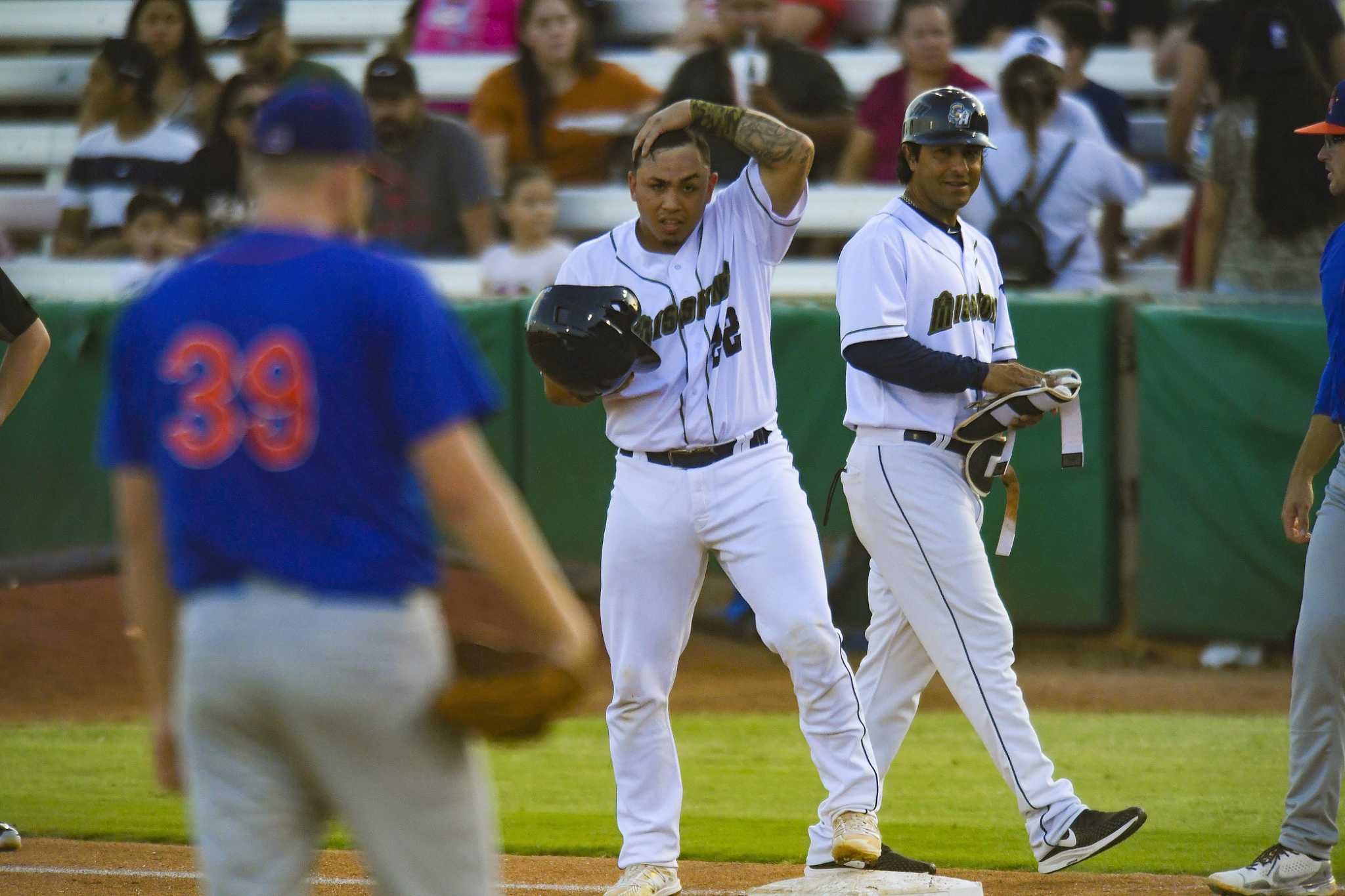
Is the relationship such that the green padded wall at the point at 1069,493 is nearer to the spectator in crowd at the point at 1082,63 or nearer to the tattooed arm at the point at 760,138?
the spectator in crowd at the point at 1082,63

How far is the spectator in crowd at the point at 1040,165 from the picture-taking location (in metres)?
8.90

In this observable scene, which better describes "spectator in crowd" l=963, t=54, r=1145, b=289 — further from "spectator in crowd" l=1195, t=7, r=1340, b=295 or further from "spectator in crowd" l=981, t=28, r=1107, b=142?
"spectator in crowd" l=1195, t=7, r=1340, b=295

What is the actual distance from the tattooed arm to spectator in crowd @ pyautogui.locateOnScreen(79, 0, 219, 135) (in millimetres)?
6767

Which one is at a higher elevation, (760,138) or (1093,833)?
(760,138)

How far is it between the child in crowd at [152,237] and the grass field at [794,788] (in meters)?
3.03

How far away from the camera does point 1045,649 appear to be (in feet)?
31.2

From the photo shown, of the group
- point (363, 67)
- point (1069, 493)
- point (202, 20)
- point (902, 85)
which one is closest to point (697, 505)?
point (1069, 493)

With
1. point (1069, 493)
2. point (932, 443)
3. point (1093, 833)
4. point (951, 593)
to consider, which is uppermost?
point (932, 443)

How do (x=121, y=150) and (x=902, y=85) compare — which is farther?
(x=121, y=150)

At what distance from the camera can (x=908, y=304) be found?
5.10m

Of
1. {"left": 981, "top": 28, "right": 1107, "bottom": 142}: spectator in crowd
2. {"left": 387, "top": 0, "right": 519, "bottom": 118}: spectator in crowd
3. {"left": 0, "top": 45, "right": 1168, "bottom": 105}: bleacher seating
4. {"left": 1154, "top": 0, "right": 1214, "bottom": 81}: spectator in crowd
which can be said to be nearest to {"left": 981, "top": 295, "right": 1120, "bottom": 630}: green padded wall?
{"left": 981, "top": 28, "right": 1107, "bottom": 142}: spectator in crowd

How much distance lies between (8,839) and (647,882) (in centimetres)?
236

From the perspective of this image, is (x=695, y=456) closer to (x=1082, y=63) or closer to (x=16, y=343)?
(x=16, y=343)

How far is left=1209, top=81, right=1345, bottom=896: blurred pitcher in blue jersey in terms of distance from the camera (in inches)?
186
